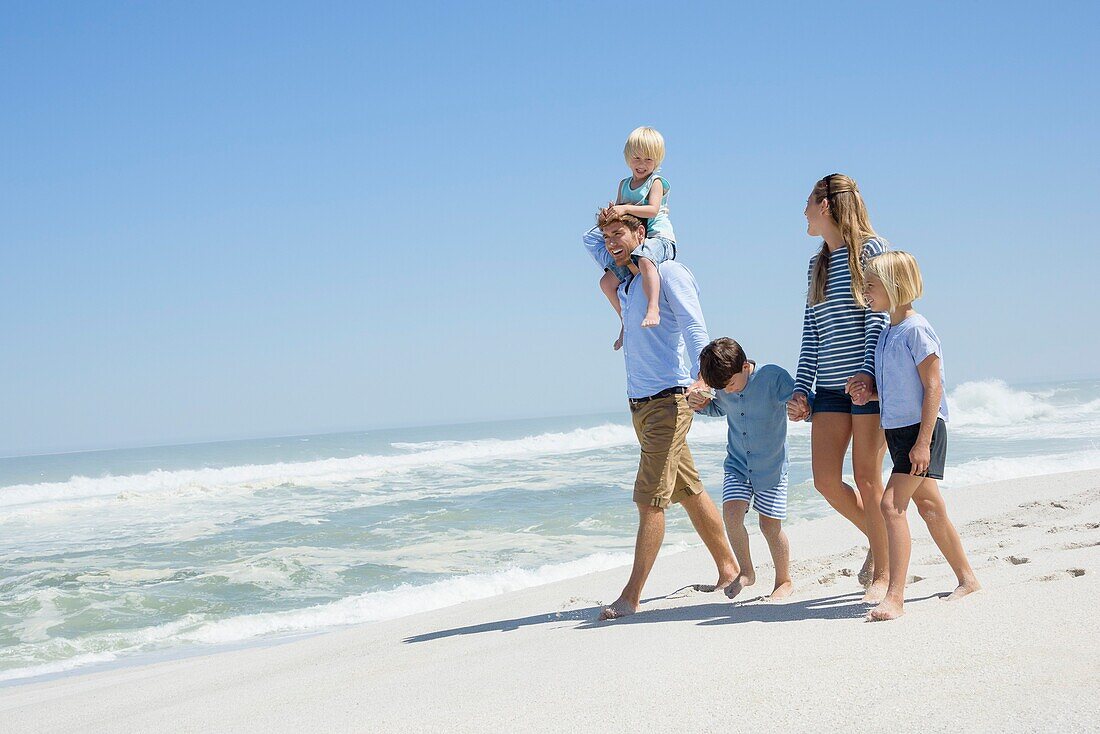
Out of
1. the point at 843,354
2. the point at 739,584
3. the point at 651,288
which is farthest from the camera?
the point at 739,584

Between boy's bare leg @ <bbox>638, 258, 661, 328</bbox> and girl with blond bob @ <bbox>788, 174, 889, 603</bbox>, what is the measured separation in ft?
2.24

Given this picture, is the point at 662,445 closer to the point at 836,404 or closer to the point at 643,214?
the point at 836,404

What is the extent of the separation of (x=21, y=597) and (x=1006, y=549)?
7513mm

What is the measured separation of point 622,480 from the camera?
47.2 feet

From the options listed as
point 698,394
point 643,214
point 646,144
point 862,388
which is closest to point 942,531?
point 862,388

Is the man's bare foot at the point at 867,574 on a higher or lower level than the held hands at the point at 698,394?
lower

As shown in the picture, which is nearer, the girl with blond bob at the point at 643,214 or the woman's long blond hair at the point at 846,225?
the woman's long blond hair at the point at 846,225

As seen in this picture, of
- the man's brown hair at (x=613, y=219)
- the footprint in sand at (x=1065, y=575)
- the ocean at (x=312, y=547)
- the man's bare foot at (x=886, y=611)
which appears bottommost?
the ocean at (x=312, y=547)

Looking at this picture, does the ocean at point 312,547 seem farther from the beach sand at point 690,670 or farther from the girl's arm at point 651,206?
the girl's arm at point 651,206

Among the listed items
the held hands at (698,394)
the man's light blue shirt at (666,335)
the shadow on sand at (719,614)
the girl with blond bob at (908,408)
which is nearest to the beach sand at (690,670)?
the shadow on sand at (719,614)

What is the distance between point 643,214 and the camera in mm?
4312

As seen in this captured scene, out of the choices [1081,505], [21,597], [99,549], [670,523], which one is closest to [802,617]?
[1081,505]

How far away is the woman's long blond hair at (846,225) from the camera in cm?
363

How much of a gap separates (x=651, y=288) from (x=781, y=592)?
1535 mm
